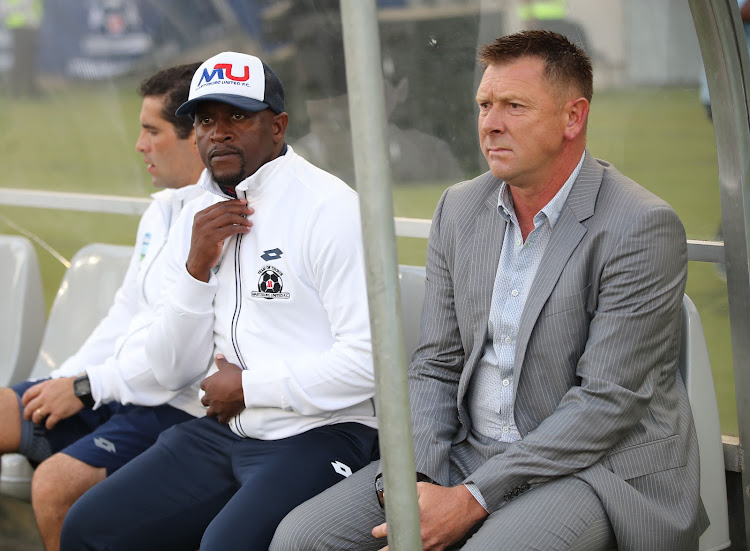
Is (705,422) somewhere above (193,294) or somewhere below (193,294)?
below

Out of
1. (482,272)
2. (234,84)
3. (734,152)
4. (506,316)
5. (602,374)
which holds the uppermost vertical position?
(234,84)

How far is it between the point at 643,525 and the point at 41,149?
15.2 ft

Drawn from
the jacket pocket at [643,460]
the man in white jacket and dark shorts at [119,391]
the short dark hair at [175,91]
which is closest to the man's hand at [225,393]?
the man in white jacket and dark shorts at [119,391]

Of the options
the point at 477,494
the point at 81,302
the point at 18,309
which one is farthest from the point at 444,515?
the point at 18,309

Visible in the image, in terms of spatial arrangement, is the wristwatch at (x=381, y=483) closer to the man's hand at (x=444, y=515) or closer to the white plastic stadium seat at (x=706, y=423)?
the man's hand at (x=444, y=515)

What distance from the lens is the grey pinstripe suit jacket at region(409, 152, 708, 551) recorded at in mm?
2086

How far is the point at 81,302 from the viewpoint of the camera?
382 cm

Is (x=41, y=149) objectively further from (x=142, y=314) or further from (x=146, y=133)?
(x=142, y=314)

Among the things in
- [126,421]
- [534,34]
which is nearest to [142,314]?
[126,421]

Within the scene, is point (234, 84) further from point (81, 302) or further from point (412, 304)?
point (81, 302)

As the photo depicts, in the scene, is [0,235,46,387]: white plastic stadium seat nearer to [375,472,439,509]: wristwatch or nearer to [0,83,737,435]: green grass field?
[0,83,737,435]: green grass field

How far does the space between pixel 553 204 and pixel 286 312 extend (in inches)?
31.9

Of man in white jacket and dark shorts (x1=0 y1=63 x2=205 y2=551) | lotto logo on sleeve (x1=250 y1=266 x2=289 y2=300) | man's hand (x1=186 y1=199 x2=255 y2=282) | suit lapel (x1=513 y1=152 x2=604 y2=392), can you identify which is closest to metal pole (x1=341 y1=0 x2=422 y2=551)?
suit lapel (x1=513 y1=152 x2=604 y2=392)

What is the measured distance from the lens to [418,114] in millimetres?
3326
